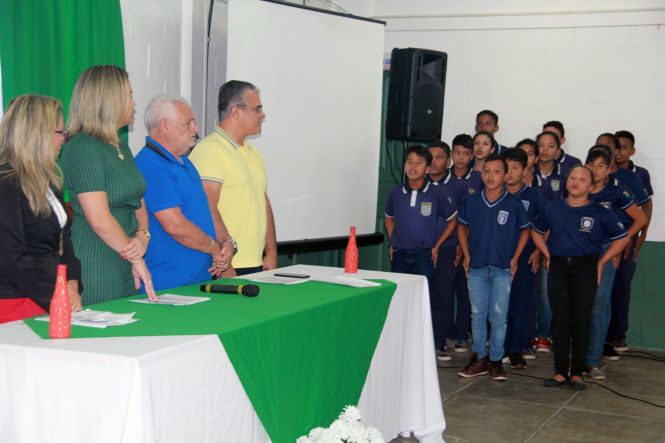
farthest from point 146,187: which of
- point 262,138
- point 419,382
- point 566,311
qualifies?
point 566,311

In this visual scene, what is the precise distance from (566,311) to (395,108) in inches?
82.7

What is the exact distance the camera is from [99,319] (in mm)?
2609

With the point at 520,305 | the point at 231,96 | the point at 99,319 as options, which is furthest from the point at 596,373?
the point at 99,319

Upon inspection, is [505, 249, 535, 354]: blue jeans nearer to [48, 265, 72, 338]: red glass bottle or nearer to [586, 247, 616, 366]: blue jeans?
[586, 247, 616, 366]: blue jeans

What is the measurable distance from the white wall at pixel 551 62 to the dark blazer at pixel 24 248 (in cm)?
493

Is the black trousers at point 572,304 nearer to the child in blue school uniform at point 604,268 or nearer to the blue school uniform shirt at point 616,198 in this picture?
the child in blue school uniform at point 604,268

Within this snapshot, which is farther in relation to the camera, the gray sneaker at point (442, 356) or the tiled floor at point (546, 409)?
the gray sneaker at point (442, 356)

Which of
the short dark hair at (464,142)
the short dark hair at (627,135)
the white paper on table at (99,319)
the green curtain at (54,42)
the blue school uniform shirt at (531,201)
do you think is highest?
the green curtain at (54,42)

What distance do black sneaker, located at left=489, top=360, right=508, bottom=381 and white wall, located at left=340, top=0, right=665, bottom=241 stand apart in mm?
2122

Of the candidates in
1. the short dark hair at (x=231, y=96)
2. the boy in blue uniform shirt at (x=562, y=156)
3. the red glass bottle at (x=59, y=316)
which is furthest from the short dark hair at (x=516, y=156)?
the red glass bottle at (x=59, y=316)

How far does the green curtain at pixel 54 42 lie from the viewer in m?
3.99

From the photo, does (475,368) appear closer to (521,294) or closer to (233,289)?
(521,294)

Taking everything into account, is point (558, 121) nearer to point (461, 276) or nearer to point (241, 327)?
point (461, 276)

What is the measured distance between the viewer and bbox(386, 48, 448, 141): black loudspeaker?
250 inches
